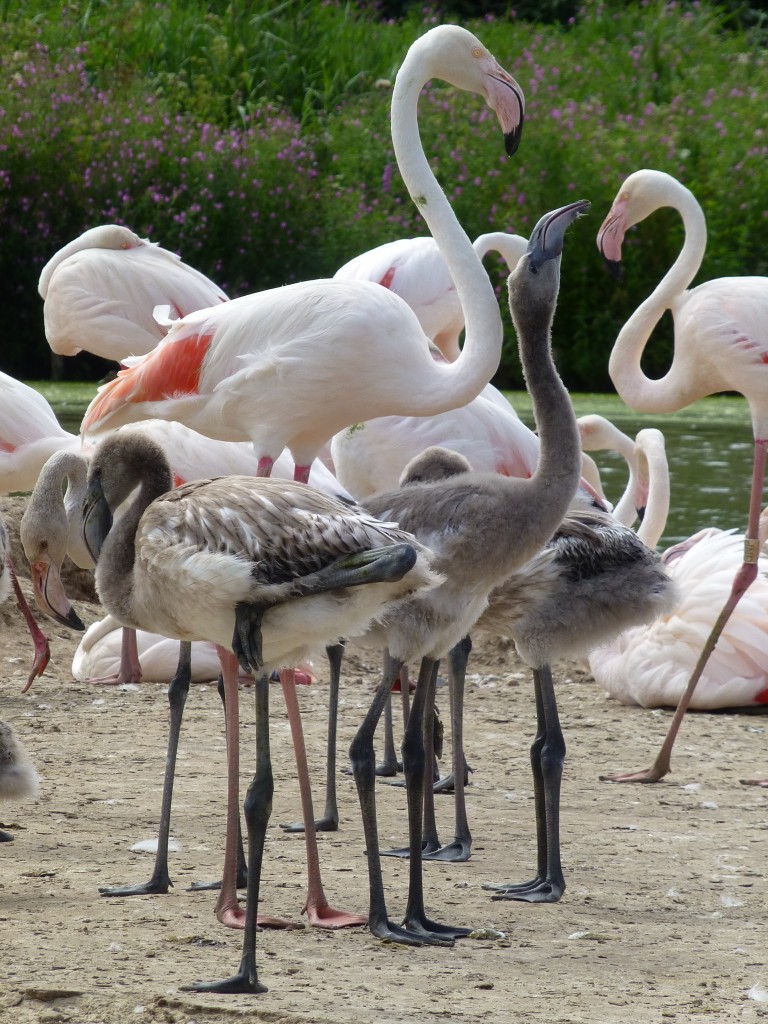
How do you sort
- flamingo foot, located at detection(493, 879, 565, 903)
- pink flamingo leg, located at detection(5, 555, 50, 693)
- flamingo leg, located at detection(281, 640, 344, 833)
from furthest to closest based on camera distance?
pink flamingo leg, located at detection(5, 555, 50, 693) < flamingo leg, located at detection(281, 640, 344, 833) < flamingo foot, located at detection(493, 879, 565, 903)

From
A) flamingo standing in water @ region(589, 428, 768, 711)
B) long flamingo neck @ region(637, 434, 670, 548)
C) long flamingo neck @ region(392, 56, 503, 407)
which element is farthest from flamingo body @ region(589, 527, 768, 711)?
long flamingo neck @ region(392, 56, 503, 407)

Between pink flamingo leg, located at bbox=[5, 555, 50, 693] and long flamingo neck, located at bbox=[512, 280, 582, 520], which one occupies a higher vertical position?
long flamingo neck, located at bbox=[512, 280, 582, 520]

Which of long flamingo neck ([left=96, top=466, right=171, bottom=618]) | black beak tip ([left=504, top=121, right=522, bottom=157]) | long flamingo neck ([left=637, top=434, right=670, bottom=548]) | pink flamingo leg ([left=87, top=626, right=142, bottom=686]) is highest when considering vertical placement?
black beak tip ([left=504, top=121, right=522, bottom=157])

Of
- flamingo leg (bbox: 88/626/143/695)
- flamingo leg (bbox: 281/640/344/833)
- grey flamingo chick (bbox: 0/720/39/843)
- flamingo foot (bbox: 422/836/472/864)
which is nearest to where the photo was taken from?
grey flamingo chick (bbox: 0/720/39/843)

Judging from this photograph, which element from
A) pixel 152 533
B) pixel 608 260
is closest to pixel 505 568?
pixel 152 533

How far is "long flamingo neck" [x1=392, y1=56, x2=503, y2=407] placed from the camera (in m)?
4.57

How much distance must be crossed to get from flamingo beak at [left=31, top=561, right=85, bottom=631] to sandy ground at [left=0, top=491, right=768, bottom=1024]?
15.3 inches

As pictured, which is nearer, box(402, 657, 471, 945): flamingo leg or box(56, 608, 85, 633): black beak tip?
box(402, 657, 471, 945): flamingo leg

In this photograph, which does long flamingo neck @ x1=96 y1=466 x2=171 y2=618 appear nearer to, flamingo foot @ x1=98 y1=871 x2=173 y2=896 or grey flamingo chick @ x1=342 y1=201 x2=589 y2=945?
grey flamingo chick @ x1=342 y1=201 x2=589 y2=945

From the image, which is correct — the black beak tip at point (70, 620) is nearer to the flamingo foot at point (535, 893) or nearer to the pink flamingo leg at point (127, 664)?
the pink flamingo leg at point (127, 664)

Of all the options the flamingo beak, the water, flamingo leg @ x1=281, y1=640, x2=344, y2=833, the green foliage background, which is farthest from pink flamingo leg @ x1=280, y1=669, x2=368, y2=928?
the green foliage background

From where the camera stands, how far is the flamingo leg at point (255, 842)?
286 centimetres

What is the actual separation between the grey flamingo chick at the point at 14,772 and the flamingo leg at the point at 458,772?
1015mm

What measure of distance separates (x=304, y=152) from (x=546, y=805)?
1486 cm
